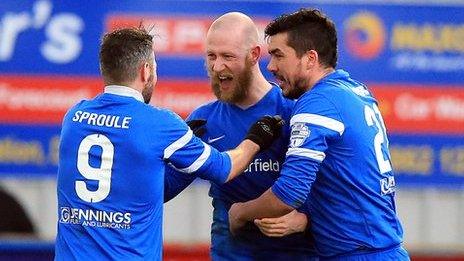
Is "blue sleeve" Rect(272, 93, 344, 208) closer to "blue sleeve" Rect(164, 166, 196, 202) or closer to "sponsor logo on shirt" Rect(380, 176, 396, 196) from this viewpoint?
"sponsor logo on shirt" Rect(380, 176, 396, 196)

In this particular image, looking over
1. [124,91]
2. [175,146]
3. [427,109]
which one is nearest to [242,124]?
[175,146]

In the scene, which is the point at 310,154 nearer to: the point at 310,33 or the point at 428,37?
the point at 310,33

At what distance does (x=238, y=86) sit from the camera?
7.32 metres

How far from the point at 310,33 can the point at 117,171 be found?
4.03 ft

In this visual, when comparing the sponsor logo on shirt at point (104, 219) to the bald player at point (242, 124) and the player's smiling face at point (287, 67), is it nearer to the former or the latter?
the bald player at point (242, 124)

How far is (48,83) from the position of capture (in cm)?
1259

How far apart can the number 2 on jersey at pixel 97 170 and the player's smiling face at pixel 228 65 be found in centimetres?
97

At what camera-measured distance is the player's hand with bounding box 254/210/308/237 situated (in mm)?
6875

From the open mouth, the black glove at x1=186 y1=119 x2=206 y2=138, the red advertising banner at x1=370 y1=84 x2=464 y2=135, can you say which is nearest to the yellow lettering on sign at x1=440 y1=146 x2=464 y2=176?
the red advertising banner at x1=370 y1=84 x2=464 y2=135

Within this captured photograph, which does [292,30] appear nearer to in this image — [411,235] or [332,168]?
[332,168]

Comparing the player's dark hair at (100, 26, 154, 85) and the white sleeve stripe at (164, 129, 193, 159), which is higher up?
the player's dark hair at (100, 26, 154, 85)

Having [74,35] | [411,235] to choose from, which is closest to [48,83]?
[74,35]

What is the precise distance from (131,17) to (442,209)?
3467 mm

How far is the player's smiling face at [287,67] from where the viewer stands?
6895mm
